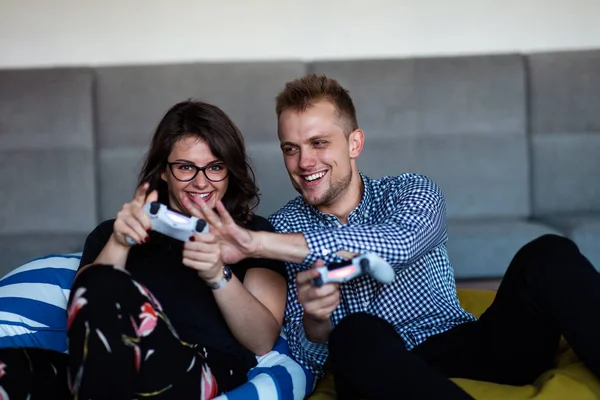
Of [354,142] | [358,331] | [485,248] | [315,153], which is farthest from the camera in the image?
[485,248]

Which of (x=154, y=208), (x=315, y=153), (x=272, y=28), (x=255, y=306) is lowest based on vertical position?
(x=255, y=306)

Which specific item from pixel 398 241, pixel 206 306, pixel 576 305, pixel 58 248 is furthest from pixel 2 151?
pixel 576 305

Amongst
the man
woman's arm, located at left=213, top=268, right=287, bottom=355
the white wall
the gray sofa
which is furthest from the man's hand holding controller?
the white wall

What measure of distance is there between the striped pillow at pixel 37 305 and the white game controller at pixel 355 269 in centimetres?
85

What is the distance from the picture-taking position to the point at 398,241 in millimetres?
1613

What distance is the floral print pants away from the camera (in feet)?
4.38

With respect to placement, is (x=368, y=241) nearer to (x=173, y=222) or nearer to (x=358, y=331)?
(x=358, y=331)

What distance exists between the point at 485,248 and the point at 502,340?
49.1 inches

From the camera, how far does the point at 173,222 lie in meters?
1.54

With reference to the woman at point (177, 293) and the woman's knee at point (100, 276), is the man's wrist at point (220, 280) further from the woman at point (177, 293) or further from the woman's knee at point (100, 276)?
the woman's knee at point (100, 276)

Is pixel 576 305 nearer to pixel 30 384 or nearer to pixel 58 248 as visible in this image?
pixel 30 384

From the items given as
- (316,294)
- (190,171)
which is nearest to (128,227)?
(190,171)

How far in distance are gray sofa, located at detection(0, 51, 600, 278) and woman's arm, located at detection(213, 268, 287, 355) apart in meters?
1.24

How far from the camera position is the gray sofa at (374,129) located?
3.07 m
